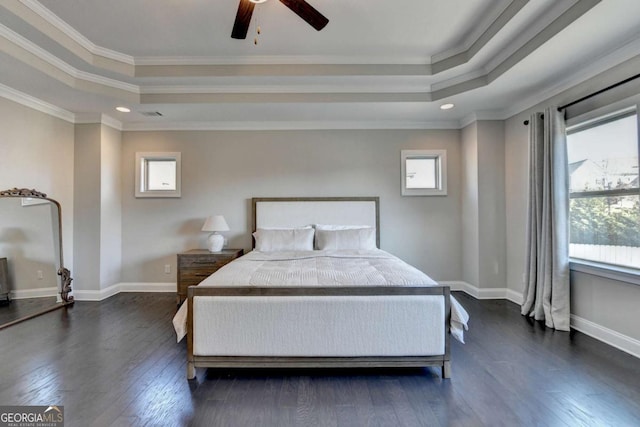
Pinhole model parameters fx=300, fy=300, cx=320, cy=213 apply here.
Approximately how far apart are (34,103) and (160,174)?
1.62m

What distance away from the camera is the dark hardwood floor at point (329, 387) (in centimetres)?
179

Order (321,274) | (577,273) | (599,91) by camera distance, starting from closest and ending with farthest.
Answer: (321,274) → (599,91) → (577,273)

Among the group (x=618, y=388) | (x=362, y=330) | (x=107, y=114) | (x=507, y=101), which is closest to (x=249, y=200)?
(x=107, y=114)

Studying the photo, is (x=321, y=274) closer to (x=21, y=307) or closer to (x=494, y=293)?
(x=494, y=293)

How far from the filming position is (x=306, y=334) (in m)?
2.18

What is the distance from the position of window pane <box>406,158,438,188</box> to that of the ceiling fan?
3.00 meters

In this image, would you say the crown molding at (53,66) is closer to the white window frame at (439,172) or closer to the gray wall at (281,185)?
the gray wall at (281,185)

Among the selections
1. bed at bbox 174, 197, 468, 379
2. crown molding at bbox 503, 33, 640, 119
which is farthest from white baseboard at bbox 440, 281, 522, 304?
crown molding at bbox 503, 33, 640, 119

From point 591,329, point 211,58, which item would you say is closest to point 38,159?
point 211,58

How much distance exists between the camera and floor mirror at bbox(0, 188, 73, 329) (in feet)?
11.2

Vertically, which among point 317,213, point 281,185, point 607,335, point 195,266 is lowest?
point 607,335

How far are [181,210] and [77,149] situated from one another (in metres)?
1.60

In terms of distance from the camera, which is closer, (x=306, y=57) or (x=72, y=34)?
(x=72, y=34)

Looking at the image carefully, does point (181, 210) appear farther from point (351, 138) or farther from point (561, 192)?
point (561, 192)
